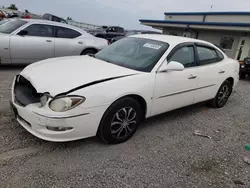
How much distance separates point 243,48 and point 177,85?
13.4m

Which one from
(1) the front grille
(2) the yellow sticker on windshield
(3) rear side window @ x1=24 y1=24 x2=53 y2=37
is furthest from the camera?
(3) rear side window @ x1=24 y1=24 x2=53 y2=37

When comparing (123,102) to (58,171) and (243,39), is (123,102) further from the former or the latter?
(243,39)

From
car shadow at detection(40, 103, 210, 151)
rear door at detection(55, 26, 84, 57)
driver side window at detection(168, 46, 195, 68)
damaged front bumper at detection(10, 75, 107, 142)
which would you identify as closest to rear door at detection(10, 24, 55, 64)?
rear door at detection(55, 26, 84, 57)

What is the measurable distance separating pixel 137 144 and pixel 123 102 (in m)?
0.70

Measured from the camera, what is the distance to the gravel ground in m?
2.39

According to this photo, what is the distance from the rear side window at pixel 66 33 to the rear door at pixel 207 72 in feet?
14.1

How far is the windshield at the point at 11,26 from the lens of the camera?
6.21 m

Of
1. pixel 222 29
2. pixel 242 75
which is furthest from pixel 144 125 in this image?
pixel 222 29

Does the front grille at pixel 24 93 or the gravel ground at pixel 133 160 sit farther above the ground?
the front grille at pixel 24 93

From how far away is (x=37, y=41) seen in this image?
21.0 ft

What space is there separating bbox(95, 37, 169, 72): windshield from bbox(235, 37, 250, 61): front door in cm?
1315

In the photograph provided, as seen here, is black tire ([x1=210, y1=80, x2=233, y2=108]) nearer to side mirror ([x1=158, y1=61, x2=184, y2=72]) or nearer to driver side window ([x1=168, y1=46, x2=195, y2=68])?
driver side window ([x1=168, y1=46, x2=195, y2=68])

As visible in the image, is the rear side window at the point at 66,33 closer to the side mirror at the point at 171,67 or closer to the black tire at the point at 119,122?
the side mirror at the point at 171,67

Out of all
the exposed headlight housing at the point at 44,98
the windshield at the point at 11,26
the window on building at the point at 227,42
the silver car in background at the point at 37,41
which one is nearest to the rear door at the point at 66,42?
the silver car in background at the point at 37,41
